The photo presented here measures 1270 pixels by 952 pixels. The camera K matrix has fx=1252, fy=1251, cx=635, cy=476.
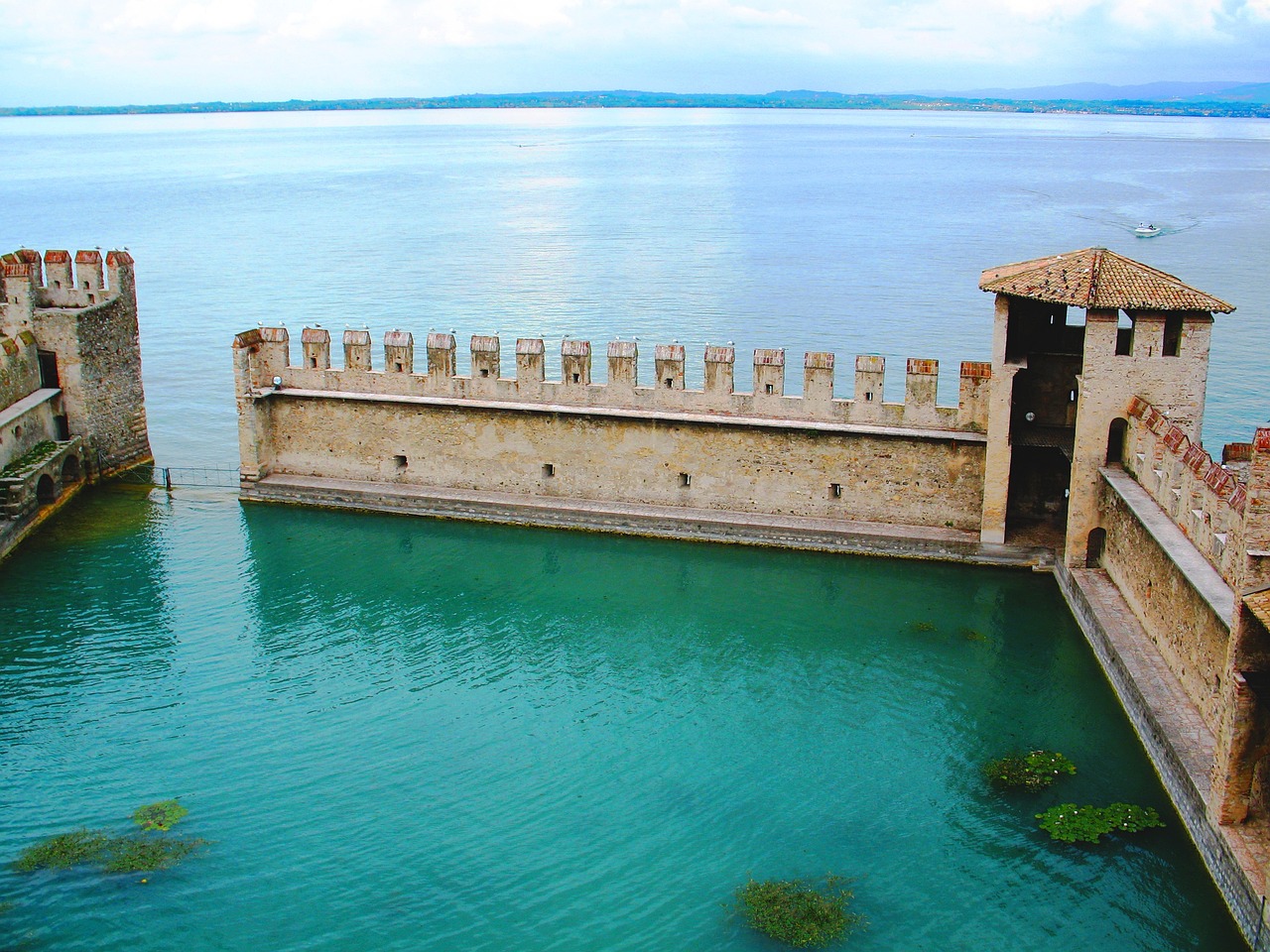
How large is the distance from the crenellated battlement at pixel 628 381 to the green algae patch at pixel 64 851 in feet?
32.9

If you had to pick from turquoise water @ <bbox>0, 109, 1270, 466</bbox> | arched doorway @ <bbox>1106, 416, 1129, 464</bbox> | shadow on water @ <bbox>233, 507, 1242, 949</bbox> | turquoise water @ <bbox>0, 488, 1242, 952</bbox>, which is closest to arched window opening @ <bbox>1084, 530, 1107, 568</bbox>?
turquoise water @ <bbox>0, 488, 1242, 952</bbox>

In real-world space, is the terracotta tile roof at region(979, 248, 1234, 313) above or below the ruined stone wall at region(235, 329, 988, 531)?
above

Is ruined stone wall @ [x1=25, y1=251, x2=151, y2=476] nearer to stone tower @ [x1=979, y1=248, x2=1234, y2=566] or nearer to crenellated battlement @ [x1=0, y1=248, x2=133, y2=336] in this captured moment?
crenellated battlement @ [x1=0, y1=248, x2=133, y2=336]

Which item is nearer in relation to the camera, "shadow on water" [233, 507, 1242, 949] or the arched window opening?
"shadow on water" [233, 507, 1242, 949]

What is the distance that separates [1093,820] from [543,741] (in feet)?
20.5

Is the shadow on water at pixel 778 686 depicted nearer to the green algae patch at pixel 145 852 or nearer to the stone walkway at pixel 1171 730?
the stone walkway at pixel 1171 730

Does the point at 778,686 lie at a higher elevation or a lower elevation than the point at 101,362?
lower

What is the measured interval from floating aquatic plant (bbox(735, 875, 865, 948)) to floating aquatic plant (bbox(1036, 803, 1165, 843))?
2.46 m

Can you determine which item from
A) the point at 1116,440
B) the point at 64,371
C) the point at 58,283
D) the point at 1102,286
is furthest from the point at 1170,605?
the point at 58,283

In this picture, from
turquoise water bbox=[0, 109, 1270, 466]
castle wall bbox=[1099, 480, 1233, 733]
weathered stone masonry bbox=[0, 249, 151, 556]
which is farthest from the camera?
turquoise water bbox=[0, 109, 1270, 466]

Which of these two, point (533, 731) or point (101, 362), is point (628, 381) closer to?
point (533, 731)

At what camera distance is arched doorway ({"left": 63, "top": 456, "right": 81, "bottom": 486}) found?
923 inches

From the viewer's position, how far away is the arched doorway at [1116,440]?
57.3 feet

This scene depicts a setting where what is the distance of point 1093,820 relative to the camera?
42.7 ft
